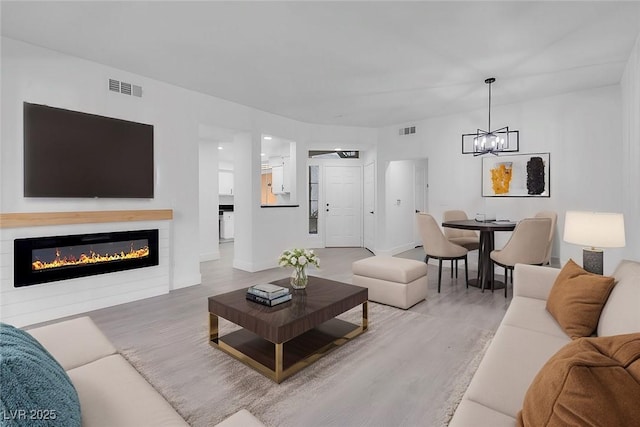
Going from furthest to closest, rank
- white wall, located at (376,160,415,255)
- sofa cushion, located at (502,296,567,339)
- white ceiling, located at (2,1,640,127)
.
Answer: white wall, located at (376,160,415,255) → white ceiling, located at (2,1,640,127) → sofa cushion, located at (502,296,567,339)

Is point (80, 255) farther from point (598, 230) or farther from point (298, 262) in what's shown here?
point (598, 230)

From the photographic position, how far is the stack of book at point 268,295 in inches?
91.4

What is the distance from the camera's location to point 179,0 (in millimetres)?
2344

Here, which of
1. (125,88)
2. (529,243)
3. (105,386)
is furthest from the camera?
(125,88)

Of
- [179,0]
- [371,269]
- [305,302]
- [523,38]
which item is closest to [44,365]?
[305,302]

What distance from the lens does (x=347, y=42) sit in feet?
9.71

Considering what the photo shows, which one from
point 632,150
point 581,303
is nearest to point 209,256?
point 581,303

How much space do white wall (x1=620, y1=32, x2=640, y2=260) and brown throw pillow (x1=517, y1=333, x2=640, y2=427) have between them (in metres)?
2.95

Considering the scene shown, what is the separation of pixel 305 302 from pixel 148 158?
9.24 feet

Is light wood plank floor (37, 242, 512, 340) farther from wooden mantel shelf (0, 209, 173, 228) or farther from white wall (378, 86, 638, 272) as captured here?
white wall (378, 86, 638, 272)

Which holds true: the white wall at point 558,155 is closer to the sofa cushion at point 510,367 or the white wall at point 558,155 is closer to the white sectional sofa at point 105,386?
the sofa cushion at point 510,367

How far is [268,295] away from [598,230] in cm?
239

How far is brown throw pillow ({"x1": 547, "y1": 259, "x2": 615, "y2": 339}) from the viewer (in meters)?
1.74

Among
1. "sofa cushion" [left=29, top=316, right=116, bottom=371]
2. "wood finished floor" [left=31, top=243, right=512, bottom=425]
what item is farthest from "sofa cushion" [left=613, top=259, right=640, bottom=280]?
"sofa cushion" [left=29, top=316, right=116, bottom=371]
